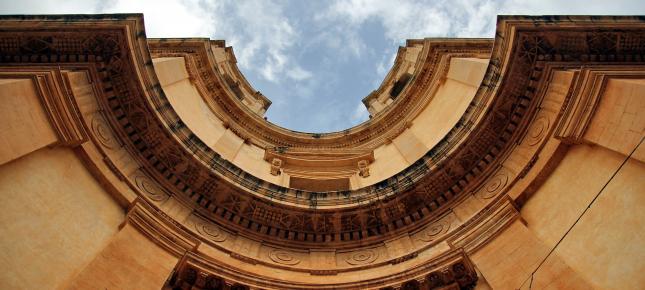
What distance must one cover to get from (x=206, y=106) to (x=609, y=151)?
20021 millimetres

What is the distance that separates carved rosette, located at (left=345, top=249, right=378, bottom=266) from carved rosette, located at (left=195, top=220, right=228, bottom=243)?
3.74 metres

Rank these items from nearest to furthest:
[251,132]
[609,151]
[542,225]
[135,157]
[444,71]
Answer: [609,151]
[542,225]
[135,157]
[444,71]
[251,132]

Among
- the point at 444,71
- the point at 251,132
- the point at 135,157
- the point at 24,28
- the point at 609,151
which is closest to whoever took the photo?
the point at 609,151

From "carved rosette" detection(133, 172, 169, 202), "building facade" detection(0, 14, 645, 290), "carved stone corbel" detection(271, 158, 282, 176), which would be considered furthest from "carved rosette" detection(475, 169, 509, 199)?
"carved stone corbel" detection(271, 158, 282, 176)

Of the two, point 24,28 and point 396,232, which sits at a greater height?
point 24,28

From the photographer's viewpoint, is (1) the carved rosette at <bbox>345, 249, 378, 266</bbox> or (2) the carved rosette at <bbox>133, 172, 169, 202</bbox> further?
(1) the carved rosette at <bbox>345, 249, 378, 266</bbox>

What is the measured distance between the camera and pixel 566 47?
12562 mm

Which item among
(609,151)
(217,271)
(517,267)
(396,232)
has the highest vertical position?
(396,232)

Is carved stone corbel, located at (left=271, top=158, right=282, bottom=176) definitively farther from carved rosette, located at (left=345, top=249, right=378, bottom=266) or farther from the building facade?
carved rosette, located at (left=345, top=249, right=378, bottom=266)

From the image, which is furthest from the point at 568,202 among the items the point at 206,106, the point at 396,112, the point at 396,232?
the point at 206,106

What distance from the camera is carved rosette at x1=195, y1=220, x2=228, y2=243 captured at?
12.6 m

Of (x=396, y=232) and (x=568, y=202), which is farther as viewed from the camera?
(x=396, y=232)

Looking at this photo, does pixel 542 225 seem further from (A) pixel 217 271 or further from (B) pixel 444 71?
(B) pixel 444 71

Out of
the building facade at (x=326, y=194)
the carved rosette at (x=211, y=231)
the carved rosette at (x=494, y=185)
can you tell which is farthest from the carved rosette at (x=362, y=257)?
the carved rosette at (x=211, y=231)
